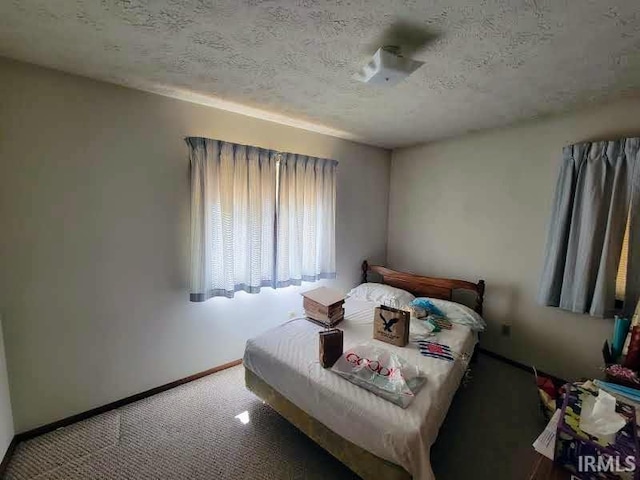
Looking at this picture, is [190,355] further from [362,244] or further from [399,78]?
[399,78]

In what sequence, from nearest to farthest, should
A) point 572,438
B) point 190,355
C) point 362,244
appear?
point 572,438
point 190,355
point 362,244

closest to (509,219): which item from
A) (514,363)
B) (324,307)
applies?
(514,363)

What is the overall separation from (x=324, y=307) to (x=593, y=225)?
2215mm

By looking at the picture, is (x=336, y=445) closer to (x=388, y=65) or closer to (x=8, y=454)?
(x=8, y=454)

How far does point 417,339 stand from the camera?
6.73 ft

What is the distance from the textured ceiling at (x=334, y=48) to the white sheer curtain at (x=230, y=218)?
1.53 feet

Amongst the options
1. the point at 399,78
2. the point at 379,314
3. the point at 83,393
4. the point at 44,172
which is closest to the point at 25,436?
the point at 83,393


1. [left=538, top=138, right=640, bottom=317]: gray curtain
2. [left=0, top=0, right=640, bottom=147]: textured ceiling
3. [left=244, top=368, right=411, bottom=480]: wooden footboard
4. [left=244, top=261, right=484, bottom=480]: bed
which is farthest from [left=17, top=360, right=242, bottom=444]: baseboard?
[left=538, top=138, right=640, bottom=317]: gray curtain

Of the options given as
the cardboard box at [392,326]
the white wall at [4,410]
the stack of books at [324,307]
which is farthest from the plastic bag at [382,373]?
the white wall at [4,410]

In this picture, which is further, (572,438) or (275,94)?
(275,94)

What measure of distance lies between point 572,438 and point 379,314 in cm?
116

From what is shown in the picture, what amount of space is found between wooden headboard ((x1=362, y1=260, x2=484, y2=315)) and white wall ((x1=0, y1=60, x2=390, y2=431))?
6.24 feet

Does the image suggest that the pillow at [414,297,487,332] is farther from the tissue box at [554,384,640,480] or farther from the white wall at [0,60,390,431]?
the white wall at [0,60,390,431]

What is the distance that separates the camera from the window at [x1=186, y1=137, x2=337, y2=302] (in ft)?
7.18
